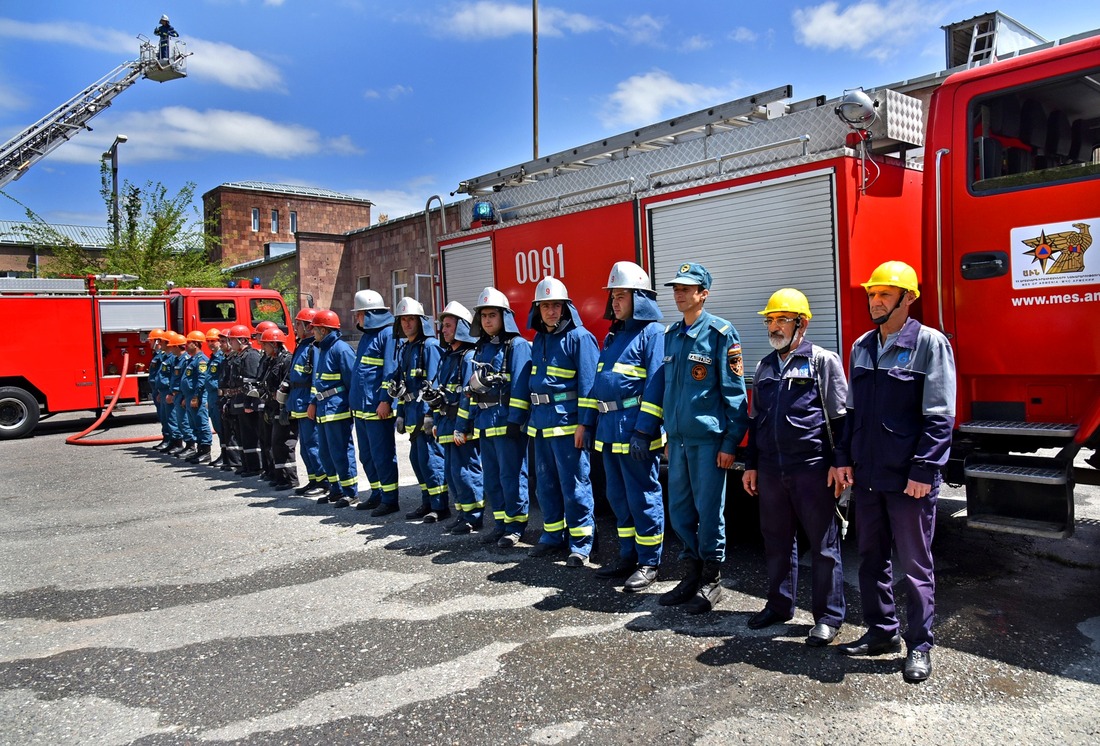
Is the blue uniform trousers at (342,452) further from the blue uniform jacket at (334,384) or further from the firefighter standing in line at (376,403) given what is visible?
the firefighter standing in line at (376,403)

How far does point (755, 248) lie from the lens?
506cm

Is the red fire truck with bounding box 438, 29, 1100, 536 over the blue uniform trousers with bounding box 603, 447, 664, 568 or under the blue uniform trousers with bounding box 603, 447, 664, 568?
over

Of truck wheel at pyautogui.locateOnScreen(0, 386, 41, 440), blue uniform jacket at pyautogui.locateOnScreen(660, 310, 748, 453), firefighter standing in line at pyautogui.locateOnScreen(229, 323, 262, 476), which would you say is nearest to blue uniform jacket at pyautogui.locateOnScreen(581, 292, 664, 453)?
blue uniform jacket at pyautogui.locateOnScreen(660, 310, 748, 453)

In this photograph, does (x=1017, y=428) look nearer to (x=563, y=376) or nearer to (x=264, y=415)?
(x=563, y=376)

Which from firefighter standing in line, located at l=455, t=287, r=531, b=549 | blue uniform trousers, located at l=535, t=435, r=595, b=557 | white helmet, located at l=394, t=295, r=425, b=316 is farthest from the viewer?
white helmet, located at l=394, t=295, r=425, b=316

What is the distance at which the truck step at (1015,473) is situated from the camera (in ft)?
11.8

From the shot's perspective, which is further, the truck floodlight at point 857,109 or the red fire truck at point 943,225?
the truck floodlight at point 857,109

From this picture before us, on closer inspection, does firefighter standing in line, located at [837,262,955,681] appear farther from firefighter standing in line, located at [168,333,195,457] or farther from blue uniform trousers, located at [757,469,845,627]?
firefighter standing in line, located at [168,333,195,457]

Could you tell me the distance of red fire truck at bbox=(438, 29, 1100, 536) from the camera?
12.4 feet

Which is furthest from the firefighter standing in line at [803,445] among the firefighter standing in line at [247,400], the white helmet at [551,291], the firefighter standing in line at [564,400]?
the firefighter standing in line at [247,400]

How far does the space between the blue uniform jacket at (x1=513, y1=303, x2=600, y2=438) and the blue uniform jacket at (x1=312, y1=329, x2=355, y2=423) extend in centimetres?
271

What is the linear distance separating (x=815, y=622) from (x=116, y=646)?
3656mm

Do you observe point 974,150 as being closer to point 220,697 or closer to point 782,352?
point 782,352

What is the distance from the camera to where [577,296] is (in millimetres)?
6449
